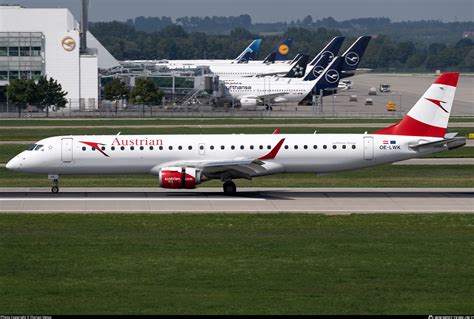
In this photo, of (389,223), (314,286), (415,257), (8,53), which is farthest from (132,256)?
(8,53)

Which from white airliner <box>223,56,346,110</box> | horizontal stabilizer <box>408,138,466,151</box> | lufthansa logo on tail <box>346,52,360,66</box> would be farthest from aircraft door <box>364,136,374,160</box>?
lufthansa logo on tail <box>346,52,360,66</box>

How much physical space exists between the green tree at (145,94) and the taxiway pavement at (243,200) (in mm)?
74623

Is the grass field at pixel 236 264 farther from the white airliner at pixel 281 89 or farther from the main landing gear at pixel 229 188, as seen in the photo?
the white airliner at pixel 281 89

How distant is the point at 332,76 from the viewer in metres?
126

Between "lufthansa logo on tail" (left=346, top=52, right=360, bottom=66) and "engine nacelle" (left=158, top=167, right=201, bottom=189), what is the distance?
8913 centimetres

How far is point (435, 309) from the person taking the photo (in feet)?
83.5

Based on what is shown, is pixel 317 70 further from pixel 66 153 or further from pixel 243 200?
pixel 243 200

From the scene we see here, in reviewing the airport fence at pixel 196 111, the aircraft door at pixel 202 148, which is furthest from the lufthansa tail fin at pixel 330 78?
the aircraft door at pixel 202 148

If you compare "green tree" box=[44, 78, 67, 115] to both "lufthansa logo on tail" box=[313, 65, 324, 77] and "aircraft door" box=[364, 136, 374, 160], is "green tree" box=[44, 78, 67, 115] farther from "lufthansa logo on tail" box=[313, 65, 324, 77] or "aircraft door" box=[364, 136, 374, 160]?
"aircraft door" box=[364, 136, 374, 160]

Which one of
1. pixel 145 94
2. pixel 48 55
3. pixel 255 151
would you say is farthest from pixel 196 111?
pixel 255 151

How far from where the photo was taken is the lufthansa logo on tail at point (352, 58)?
437ft

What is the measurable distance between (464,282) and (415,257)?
368cm

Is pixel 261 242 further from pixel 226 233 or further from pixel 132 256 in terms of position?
pixel 132 256

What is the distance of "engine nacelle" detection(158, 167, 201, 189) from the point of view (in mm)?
46062
